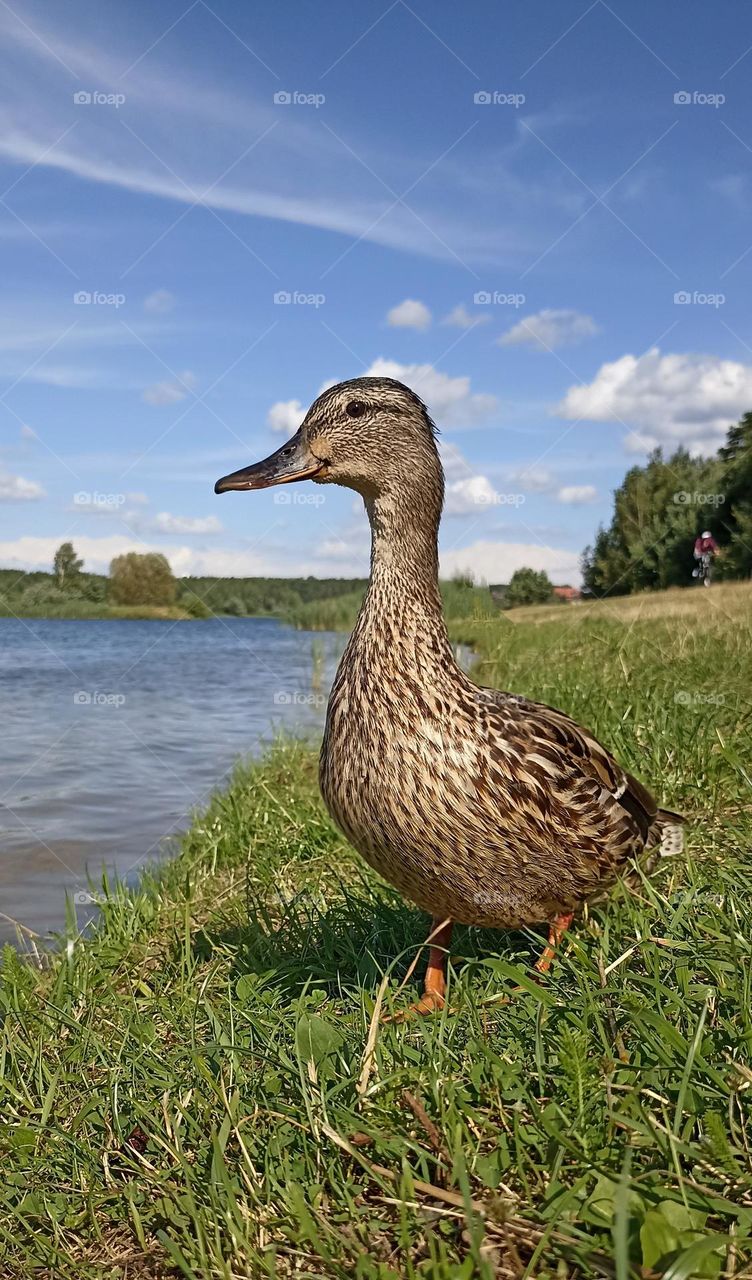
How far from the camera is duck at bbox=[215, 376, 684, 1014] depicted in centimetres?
294

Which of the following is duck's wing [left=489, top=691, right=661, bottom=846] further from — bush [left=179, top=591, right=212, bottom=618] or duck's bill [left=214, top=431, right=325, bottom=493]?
bush [left=179, top=591, right=212, bottom=618]

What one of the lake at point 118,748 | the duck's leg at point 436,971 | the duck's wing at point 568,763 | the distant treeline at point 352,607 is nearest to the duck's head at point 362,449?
the duck's wing at point 568,763

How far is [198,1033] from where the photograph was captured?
3029 millimetres

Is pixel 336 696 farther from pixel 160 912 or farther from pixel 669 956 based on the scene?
pixel 160 912

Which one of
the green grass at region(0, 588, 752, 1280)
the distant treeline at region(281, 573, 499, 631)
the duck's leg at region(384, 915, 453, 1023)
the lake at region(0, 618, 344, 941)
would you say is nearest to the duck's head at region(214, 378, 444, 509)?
the duck's leg at region(384, 915, 453, 1023)

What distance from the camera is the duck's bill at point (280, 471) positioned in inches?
131

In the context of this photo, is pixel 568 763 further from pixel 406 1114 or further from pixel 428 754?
pixel 406 1114

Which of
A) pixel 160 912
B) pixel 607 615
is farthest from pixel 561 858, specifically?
pixel 607 615

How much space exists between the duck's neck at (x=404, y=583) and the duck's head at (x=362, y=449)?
0.05 meters

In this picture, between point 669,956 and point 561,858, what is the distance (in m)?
0.56

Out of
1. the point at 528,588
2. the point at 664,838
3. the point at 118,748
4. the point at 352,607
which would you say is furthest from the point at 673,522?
the point at 664,838

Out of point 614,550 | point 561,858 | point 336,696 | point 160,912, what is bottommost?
point 160,912

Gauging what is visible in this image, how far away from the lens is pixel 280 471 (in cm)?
334

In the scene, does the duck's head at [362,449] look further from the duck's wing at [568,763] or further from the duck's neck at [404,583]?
the duck's wing at [568,763]
